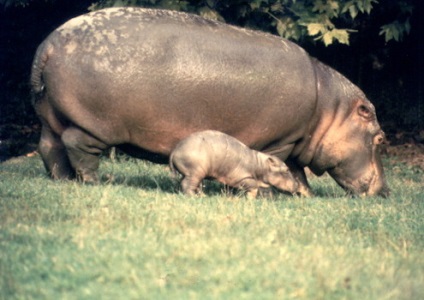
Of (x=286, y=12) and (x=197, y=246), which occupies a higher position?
(x=197, y=246)

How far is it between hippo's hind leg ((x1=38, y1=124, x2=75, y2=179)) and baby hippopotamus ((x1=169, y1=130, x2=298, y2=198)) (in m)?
1.34

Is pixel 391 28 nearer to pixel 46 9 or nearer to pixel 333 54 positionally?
pixel 333 54

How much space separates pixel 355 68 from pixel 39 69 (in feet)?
23.4

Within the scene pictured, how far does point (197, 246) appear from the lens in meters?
5.00

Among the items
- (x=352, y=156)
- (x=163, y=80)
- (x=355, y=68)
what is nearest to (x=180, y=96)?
(x=163, y=80)

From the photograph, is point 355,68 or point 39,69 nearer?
point 39,69

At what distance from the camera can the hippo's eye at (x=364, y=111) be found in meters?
8.50

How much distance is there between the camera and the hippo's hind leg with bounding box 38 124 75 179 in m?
8.13

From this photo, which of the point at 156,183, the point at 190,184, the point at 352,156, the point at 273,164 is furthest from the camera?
the point at 352,156

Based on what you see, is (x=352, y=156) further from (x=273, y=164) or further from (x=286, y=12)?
(x=286, y=12)

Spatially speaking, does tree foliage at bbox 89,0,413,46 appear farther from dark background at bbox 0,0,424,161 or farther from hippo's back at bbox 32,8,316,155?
hippo's back at bbox 32,8,316,155

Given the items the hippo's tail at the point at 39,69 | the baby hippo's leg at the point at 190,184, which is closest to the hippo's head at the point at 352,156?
the baby hippo's leg at the point at 190,184

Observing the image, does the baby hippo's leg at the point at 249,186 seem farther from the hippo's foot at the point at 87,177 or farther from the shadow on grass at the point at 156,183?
the hippo's foot at the point at 87,177

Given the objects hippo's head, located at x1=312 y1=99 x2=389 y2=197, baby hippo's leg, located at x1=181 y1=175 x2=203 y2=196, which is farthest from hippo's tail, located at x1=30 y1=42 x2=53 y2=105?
hippo's head, located at x1=312 y1=99 x2=389 y2=197
